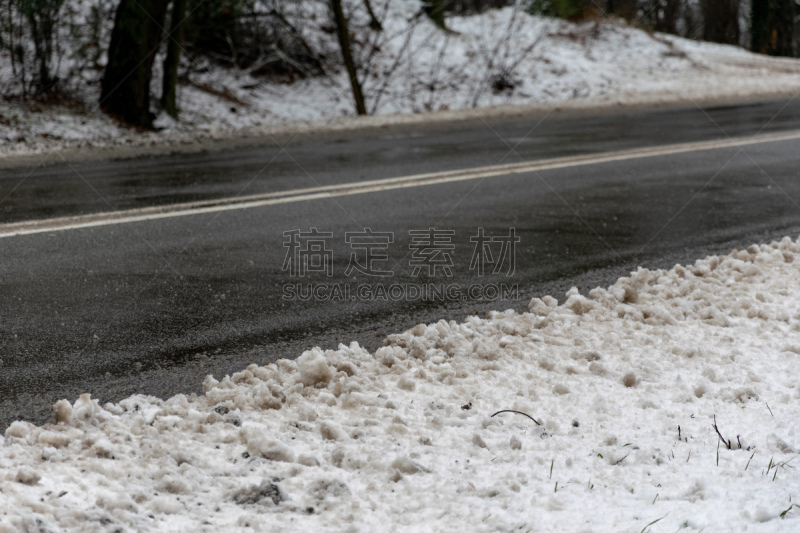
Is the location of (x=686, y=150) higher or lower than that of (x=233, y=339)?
higher

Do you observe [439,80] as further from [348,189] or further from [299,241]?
[299,241]

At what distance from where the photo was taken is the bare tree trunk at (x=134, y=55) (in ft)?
38.6

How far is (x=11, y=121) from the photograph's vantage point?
10812 mm

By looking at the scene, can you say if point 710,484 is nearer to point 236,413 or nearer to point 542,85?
point 236,413

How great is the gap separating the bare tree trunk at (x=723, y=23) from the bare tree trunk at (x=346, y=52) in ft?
53.3

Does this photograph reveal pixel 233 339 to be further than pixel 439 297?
No

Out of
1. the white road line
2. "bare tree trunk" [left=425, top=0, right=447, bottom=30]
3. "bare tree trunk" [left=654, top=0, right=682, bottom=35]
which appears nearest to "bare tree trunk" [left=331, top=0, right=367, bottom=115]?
"bare tree trunk" [left=425, top=0, right=447, bottom=30]

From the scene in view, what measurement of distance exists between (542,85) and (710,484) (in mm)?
15515

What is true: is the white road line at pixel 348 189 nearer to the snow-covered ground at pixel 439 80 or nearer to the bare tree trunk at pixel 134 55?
the snow-covered ground at pixel 439 80

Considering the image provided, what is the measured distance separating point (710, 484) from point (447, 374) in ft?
3.87

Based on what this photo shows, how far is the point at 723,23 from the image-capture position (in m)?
26.0

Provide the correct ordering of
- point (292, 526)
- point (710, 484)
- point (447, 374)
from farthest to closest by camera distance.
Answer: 1. point (447, 374)
2. point (710, 484)
3. point (292, 526)

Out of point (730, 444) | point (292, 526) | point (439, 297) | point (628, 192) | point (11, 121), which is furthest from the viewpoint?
point (11, 121)

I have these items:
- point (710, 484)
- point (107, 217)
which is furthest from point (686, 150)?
point (710, 484)
